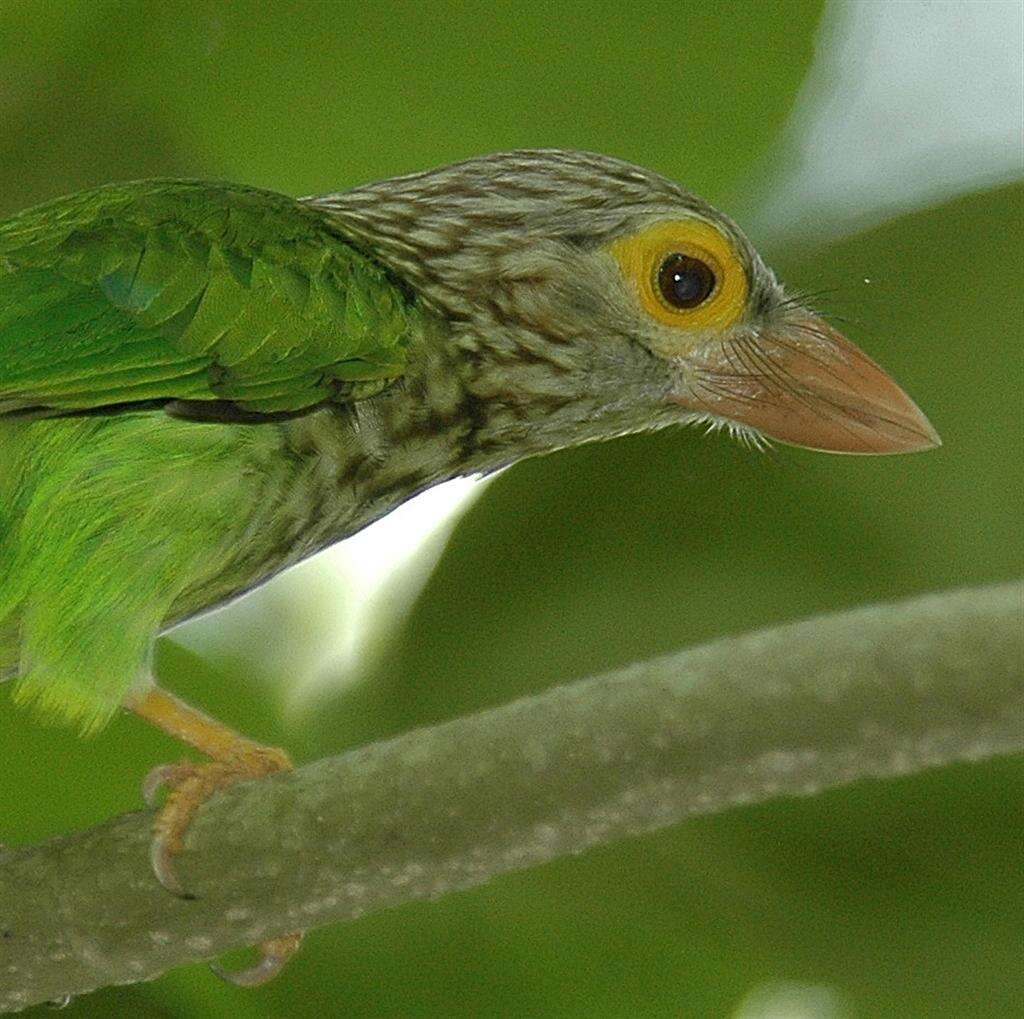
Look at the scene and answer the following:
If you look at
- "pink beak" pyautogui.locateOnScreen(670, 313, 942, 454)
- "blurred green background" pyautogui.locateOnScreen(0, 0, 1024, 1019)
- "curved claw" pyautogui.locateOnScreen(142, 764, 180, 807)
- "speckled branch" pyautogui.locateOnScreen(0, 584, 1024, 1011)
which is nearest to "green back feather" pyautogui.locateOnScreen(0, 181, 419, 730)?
"curved claw" pyautogui.locateOnScreen(142, 764, 180, 807)

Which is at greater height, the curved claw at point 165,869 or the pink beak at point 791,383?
the pink beak at point 791,383

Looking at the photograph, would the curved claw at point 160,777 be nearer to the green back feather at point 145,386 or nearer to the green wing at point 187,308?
the green back feather at point 145,386

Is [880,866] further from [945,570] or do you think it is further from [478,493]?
[478,493]

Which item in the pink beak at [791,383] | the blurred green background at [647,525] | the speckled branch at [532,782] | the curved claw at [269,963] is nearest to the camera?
the speckled branch at [532,782]

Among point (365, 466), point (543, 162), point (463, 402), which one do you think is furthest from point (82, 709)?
point (543, 162)

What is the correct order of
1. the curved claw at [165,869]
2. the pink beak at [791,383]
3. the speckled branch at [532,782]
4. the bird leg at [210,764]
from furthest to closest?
Result: the pink beak at [791,383], the bird leg at [210,764], the curved claw at [165,869], the speckled branch at [532,782]

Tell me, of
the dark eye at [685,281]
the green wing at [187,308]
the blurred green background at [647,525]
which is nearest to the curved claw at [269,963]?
the blurred green background at [647,525]
